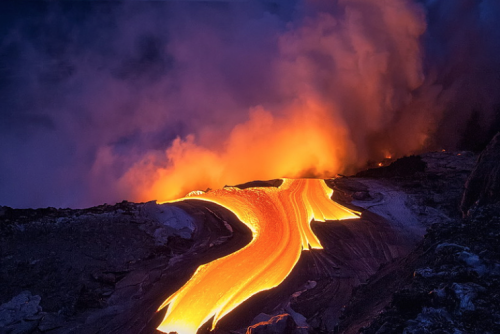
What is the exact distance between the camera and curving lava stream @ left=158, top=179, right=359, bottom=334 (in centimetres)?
527

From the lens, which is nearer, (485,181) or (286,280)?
(286,280)

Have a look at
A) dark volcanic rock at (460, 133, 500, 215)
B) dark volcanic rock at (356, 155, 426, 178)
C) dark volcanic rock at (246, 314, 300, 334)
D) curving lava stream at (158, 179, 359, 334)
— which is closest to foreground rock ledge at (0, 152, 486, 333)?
dark volcanic rock at (246, 314, 300, 334)

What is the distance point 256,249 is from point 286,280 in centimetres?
97

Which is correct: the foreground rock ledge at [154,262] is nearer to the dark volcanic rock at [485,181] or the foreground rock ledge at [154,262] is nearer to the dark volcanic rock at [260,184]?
A: the dark volcanic rock at [485,181]

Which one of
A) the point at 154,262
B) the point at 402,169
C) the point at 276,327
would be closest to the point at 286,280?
the point at 276,327

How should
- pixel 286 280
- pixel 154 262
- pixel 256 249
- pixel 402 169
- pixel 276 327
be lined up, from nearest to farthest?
1. pixel 276 327
2. pixel 286 280
3. pixel 154 262
4. pixel 256 249
5. pixel 402 169

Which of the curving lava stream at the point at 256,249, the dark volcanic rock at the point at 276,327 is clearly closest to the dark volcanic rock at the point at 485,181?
the curving lava stream at the point at 256,249

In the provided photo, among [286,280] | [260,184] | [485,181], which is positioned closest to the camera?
[286,280]

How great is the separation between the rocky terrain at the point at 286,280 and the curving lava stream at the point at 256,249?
19 cm

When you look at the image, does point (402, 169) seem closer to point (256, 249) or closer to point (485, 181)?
point (485, 181)

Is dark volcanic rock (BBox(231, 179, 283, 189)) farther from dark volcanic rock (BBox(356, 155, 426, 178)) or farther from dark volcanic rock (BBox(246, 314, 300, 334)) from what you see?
dark volcanic rock (BBox(246, 314, 300, 334))

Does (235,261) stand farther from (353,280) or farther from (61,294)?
(61,294)

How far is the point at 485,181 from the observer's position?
6.55 meters

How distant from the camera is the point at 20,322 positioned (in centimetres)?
478
